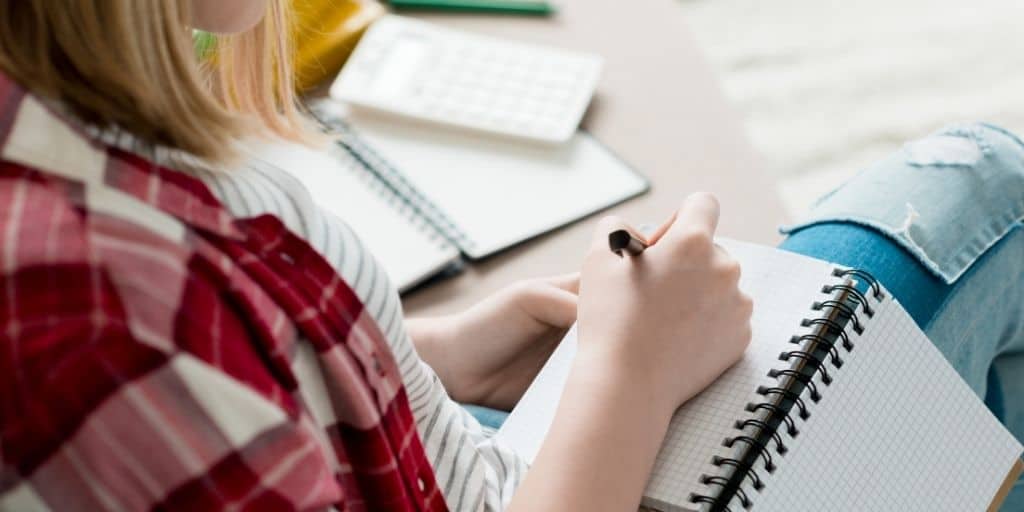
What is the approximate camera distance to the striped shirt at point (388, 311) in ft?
1.72

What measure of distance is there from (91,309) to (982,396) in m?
0.65

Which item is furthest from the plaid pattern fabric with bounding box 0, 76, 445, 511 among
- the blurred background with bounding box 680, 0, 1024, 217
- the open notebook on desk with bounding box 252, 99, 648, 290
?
the blurred background with bounding box 680, 0, 1024, 217

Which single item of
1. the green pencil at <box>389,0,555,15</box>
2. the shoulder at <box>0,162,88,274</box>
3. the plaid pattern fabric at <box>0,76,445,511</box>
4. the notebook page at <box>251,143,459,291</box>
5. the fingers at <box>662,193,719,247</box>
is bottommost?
the notebook page at <box>251,143,459,291</box>

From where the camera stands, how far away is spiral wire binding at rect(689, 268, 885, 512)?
628 millimetres

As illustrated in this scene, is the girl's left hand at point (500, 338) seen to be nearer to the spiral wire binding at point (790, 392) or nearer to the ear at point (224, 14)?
the spiral wire binding at point (790, 392)

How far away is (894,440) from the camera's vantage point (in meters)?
0.68

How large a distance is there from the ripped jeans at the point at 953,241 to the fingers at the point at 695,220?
110mm

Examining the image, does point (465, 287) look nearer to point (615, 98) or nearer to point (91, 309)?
point (615, 98)

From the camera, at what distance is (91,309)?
1.36 ft

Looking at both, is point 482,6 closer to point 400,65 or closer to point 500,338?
point 400,65

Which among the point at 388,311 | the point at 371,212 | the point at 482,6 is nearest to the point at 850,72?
the point at 482,6

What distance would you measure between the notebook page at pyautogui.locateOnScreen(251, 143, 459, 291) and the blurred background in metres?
0.87

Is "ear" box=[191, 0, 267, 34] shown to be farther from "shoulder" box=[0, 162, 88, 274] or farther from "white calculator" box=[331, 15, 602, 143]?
"white calculator" box=[331, 15, 602, 143]

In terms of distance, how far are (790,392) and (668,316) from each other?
0.08 metres
